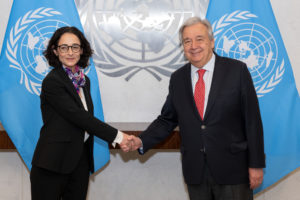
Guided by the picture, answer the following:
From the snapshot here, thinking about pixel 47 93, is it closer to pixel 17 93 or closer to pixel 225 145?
pixel 17 93

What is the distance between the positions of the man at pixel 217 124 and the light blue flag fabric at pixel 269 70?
0.84 metres

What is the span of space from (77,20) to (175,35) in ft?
3.07

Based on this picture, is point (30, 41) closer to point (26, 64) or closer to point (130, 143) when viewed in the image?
point (26, 64)

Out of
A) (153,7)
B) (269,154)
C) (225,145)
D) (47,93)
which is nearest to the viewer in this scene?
(225,145)

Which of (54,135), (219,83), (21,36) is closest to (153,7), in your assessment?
(21,36)

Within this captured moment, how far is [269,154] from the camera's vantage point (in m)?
2.71

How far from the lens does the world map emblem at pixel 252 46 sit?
2.71 m

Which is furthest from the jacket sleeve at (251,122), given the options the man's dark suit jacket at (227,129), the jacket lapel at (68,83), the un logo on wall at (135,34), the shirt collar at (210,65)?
the un logo on wall at (135,34)

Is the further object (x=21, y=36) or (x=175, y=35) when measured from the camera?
(x=175, y=35)

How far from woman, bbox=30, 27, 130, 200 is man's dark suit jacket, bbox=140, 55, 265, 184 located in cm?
66

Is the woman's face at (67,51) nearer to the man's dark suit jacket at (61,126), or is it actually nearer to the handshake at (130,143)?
the man's dark suit jacket at (61,126)

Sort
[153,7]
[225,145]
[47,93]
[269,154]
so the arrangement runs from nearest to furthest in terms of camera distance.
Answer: [225,145] < [47,93] < [269,154] < [153,7]

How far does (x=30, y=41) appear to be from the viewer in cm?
279

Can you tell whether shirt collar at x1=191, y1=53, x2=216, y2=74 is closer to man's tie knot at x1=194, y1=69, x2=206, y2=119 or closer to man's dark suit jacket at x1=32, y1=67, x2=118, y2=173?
man's tie knot at x1=194, y1=69, x2=206, y2=119
